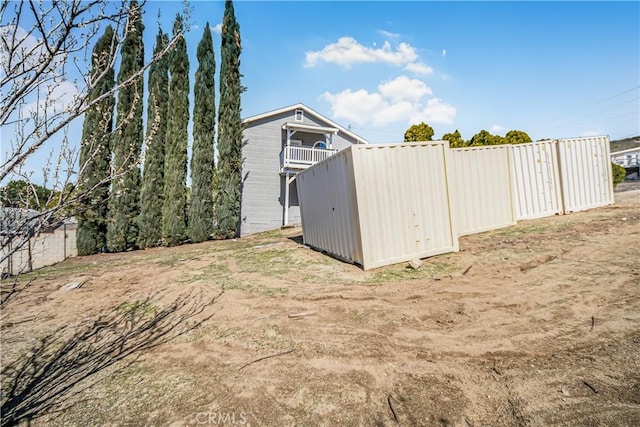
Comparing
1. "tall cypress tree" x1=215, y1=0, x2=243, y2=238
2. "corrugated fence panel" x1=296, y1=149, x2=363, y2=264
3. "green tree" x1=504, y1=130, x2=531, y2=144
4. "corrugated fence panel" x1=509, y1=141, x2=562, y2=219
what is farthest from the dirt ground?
"green tree" x1=504, y1=130, x2=531, y2=144

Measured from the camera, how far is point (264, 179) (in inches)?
652

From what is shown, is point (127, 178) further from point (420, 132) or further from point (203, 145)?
point (420, 132)

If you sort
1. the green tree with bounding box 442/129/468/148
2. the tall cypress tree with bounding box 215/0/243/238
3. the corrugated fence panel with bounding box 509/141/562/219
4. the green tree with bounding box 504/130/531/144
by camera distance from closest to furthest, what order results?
the corrugated fence panel with bounding box 509/141/562/219 → the tall cypress tree with bounding box 215/0/243/238 → the green tree with bounding box 504/130/531/144 → the green tree with bounding box 442/129/468/148

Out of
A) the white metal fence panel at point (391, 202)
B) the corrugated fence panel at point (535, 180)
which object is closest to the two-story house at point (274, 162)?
the corrugated fence panel at point (535, 180)

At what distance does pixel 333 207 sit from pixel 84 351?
5.33 metres

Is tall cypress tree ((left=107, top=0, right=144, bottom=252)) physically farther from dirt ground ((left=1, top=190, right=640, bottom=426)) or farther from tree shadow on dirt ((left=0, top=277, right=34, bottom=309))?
dirt ground ((left=1, top=190, right=640, bottom=426))

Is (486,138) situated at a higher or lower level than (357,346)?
higher

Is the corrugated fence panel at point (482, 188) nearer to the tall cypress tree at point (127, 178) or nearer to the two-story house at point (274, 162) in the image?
the two-story house at point (274, 162)

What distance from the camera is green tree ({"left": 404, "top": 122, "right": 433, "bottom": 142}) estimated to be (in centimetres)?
1820

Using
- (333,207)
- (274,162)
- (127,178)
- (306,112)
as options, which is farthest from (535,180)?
(127,178)

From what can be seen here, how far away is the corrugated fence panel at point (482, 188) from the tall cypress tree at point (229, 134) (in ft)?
35.6

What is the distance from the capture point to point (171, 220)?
13.7 metres

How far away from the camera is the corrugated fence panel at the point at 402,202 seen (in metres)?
6.00

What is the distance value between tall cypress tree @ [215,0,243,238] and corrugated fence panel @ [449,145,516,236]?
10.9 meters
